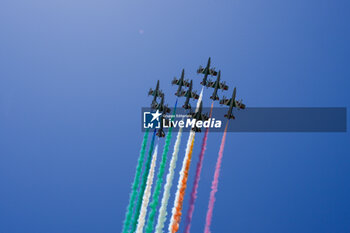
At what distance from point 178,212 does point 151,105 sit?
650 inches

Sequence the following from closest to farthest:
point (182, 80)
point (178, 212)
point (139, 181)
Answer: point (178, 212)
point (139, 181)
point (182, 80)

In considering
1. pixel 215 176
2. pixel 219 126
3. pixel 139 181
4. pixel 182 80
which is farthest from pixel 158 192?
pixel 182 80

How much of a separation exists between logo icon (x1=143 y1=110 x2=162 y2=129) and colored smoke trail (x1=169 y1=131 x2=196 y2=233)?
237 inches

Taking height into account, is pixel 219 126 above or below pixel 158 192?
above

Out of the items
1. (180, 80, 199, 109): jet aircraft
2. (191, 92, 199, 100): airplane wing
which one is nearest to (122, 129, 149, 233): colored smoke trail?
(180, 80, 199, 109): jet aircraft

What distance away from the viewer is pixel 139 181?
64.8m

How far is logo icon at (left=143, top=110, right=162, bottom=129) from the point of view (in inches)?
2630

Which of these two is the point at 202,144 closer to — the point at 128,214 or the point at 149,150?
the point at 149,150

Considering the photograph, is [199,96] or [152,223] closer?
[152,223]

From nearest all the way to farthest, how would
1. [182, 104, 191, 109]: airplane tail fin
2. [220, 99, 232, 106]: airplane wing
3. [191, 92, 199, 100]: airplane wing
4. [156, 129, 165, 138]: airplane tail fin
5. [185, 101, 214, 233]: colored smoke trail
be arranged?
[185, 101, 214, 233]: colored smoke trail < [220, 99, 232, 106]: airplane wing < [156, 129, 165, 138]: airplane tail fin < [182, 104, 191, 109]: airplane tail fin < [191, 92, 199, 100]: airplane wing

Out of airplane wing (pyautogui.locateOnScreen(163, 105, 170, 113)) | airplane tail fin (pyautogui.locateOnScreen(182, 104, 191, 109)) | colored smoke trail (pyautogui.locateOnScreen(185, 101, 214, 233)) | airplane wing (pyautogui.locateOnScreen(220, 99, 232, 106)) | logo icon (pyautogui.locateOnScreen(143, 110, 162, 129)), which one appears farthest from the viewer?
logo icon (pyautogui.locateOnScreen(143, 110, 162, 129))

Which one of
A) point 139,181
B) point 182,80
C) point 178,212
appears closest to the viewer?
point 178,212

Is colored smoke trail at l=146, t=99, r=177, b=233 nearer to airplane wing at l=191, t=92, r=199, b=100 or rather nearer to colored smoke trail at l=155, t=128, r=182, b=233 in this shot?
colored smoke trail at l=155, t=128, r=182, b=233

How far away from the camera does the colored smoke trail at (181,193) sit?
60.3m
